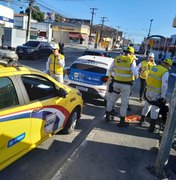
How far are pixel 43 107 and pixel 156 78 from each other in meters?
2.90

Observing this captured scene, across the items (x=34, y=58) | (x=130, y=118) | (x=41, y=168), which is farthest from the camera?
(x=34, y=58)

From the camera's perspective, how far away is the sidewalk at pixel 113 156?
3783mm

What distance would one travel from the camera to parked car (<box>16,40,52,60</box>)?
21.5 m

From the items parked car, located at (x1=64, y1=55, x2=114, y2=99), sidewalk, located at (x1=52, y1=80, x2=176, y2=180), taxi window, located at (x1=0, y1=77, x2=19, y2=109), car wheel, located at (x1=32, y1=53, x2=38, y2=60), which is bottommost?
car wheel, located at (x1=32, y1=53, x2=38, y2=60)

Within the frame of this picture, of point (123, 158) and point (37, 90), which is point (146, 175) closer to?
point (123, 158)

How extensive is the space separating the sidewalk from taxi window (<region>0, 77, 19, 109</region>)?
3.96 ft

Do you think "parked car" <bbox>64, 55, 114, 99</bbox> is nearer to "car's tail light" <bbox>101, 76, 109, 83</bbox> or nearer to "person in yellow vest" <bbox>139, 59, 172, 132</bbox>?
"car's tail light" <bbox>101, 76, 109, 83</bbox>

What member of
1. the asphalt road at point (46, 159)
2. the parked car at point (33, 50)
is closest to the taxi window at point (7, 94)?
the asphalt road at point (46, 159)

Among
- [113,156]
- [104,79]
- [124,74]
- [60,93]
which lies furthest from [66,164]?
[104,79]

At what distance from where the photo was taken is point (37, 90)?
4.50 m

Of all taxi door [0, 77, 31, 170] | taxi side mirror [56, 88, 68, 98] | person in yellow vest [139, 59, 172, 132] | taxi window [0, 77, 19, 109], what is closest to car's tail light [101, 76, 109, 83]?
person in yellow vest [139, 59, 172, 132]

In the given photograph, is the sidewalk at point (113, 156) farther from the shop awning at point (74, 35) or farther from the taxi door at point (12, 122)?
the shop awning at point (74, 35)

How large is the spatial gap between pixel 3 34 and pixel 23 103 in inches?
1027

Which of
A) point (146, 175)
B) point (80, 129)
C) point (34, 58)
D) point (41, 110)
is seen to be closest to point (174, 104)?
point (146, 175)
